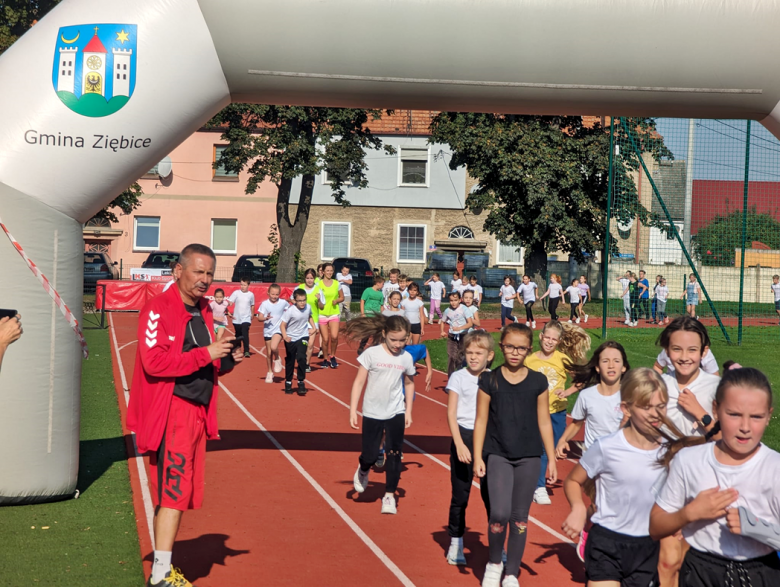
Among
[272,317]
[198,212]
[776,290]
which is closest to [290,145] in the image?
[198,212]

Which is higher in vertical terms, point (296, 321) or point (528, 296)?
point (528, 296)

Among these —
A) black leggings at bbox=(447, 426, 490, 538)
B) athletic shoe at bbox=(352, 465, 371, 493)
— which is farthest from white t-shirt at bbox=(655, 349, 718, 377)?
athletic shoe at bbox=(352, 465, 371, 493)

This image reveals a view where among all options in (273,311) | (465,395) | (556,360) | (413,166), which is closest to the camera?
(465,395)

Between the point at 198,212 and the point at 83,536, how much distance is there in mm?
44501

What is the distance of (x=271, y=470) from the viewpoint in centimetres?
1041

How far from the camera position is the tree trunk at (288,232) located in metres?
39.4

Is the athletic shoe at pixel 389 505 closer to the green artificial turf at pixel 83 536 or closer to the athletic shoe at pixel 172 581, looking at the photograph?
the green artificial turf at pixel 83 536

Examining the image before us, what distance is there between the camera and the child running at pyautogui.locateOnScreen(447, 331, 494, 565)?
7.10 metres

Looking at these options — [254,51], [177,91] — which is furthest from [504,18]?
→ [177,91]

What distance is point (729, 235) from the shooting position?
2447 centimetres

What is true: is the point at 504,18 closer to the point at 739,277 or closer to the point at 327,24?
the point at 327,24

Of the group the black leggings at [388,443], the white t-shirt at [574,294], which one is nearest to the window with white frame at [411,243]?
the white t-shirt at [574,294]

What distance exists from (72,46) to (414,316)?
1200 cm

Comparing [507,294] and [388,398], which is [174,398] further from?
[507,294]
